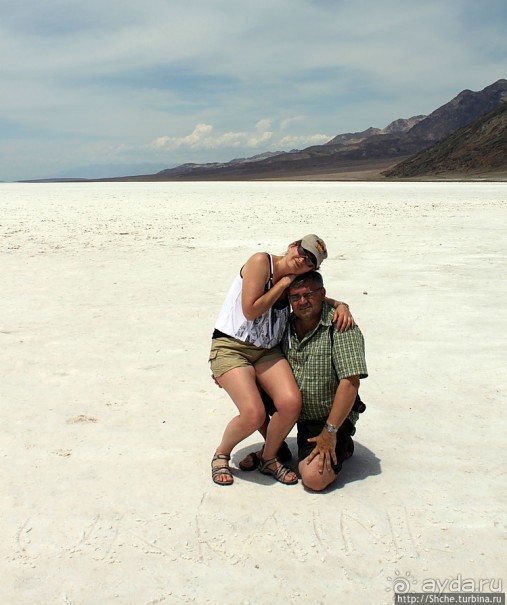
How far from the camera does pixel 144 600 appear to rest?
8.07 ft

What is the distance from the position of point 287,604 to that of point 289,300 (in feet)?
4.82

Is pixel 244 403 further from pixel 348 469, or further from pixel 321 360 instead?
pixel 348 469

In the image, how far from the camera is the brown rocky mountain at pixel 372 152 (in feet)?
418

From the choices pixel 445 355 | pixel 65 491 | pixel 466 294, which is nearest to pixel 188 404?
pixel 65 491

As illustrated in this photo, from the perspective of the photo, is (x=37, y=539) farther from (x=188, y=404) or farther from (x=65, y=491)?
(x=188, y=404)

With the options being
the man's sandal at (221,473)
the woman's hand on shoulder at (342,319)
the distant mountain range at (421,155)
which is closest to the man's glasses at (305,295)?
the woman's hand on shoulder at (342,319)

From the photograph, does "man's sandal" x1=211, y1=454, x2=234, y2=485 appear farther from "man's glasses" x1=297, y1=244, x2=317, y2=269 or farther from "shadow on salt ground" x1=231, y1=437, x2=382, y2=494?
"man's glasses" x1=297, y1=244, x2=317, y2=269

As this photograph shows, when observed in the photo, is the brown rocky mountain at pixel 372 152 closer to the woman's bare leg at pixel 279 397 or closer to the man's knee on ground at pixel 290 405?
the woman's bare leg at pixel 279 397

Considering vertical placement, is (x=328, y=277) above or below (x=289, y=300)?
below

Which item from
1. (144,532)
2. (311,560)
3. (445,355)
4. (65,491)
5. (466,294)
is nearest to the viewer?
(311,560)

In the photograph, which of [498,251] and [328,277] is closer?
[328,277]

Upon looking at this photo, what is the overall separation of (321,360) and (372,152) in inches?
5576

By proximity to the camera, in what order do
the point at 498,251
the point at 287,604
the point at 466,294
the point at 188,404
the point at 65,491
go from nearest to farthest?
the point at 287,604 < the point at 65,491 < the point at 188,404 < the point at 466,294 < the point at 498,251

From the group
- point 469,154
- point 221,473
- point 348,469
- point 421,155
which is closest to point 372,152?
point 421,155
